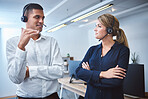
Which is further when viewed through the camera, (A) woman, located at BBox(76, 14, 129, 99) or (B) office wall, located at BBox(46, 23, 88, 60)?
(B) office wall, located at BBox(46, 23, 88, 60)

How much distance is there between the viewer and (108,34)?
1.38 m

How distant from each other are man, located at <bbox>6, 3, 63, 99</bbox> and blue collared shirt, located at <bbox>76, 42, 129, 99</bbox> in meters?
0.35

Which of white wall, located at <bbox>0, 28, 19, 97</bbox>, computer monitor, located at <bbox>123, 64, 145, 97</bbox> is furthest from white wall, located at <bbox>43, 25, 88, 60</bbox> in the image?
computer monitor, located at <bbox>123, 64, 145, 97</bbox>

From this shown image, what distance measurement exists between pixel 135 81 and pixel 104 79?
102 cm

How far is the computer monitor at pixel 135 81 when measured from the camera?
78.3 inches

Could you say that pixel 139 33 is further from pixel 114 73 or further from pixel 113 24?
pixel 114 73

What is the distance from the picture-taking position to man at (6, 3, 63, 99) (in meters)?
0.96

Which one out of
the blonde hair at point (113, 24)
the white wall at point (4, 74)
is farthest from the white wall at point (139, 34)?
the white wall at point (4, 74)

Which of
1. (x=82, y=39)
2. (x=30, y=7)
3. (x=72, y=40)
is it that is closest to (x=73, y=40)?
(x=72, y=40)

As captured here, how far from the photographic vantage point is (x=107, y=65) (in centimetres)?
132

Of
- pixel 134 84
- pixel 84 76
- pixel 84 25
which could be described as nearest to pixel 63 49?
pixel 84 25

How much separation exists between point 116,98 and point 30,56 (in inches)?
34.0

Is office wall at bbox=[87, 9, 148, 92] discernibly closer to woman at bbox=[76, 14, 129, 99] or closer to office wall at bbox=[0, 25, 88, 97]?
office wall at bbox=[0, 25, 88, 97]

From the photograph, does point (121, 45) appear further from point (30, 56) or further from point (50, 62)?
point (30, 56)
